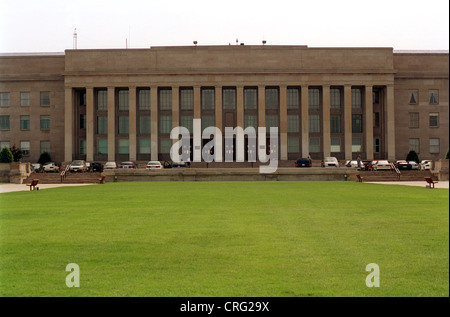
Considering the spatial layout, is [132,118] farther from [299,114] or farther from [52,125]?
[299,114]

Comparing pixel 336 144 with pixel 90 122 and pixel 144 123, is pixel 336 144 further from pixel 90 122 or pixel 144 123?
pixel 90 122

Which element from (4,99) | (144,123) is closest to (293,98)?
(144,123)

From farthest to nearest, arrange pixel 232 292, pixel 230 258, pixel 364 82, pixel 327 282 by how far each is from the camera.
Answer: pixel 364 82
pixel 230 258
pixel 327 282
pixel 232 292

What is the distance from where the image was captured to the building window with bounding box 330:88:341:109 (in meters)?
92.6

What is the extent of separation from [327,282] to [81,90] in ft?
304

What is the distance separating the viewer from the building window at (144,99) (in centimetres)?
9262

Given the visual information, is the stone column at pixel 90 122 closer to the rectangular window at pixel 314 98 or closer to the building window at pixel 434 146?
the rectangular window at pixel 314 98

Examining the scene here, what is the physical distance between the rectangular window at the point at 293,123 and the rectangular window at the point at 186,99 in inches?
714

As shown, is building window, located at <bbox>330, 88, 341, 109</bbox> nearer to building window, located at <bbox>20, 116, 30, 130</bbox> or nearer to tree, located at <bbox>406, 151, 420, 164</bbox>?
tree, located at <bbox>406, 151, 420, 164</bbox>

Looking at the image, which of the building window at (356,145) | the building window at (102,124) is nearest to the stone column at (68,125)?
the building window at (102,124)

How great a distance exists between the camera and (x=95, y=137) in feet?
301

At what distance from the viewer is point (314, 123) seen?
302 ft

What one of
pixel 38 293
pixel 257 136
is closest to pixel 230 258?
pixel 38 293

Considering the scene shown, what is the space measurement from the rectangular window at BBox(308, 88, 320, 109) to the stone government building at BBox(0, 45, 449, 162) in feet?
0.61
